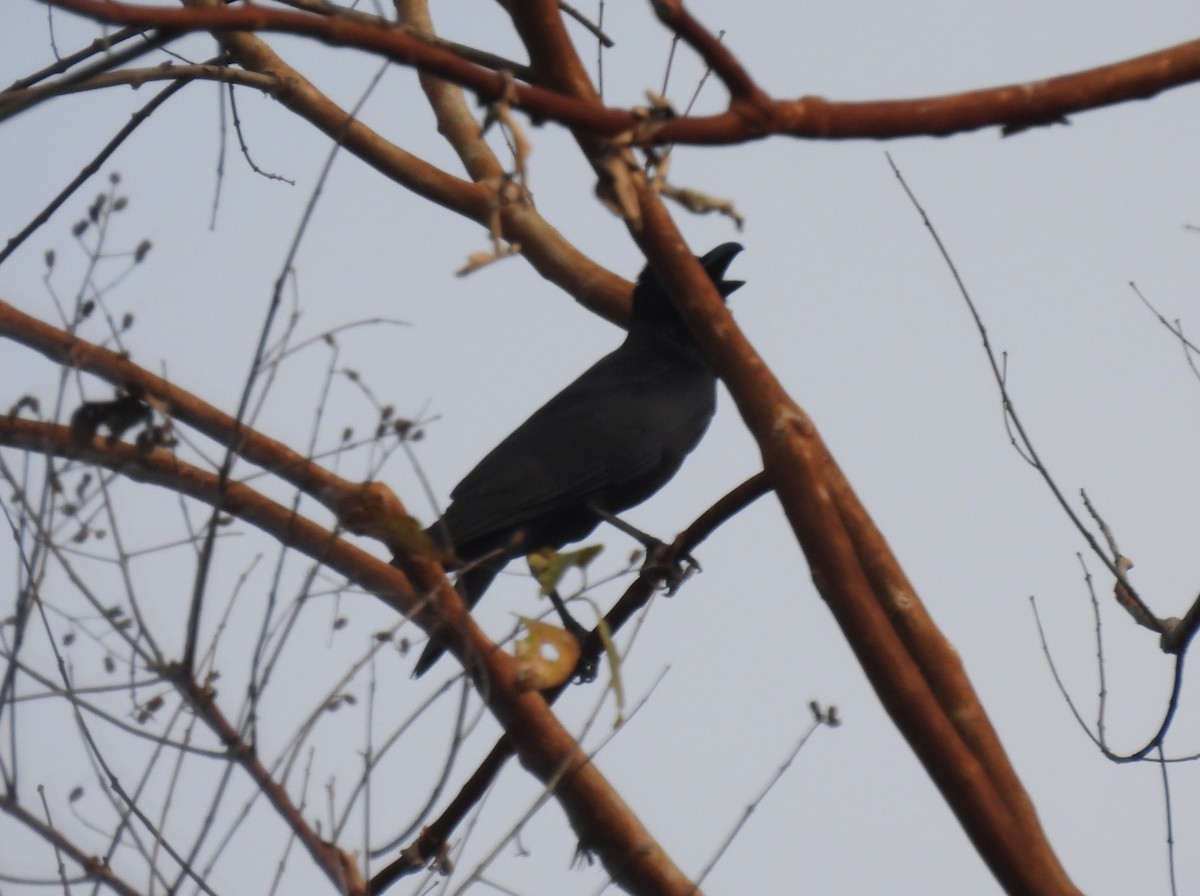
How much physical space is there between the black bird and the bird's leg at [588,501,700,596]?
3 centimetres

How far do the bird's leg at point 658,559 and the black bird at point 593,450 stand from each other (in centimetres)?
3

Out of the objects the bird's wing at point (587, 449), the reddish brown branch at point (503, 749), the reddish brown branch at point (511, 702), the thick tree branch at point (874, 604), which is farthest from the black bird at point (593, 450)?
the thick tree branch at point (874, 604)

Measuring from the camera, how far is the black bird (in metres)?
5.09

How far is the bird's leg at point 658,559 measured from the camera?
364cm

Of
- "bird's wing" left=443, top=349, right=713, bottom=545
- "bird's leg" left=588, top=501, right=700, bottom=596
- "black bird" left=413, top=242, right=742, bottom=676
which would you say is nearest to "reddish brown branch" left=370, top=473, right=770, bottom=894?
"bird's leg" left=588, top=501, right=700, bottom=596

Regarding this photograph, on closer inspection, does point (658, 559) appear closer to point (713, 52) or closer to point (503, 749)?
point (503, 749)

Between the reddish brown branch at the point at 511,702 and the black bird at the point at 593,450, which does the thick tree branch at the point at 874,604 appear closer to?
the reddish brown branch at the point at 511,702

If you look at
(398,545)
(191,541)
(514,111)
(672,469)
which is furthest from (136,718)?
(672,469)

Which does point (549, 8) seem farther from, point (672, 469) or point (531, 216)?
point (672, 469)

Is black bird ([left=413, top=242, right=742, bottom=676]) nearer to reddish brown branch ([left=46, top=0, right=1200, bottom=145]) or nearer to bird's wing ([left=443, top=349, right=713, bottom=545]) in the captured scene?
bird's wing ([left=443, top=349, right=713, bottom=545])

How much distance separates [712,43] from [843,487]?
3.94 ft

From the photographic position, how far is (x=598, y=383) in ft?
19.1

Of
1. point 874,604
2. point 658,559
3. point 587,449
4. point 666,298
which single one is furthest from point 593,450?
point 874,604

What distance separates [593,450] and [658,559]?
1.86 meters
